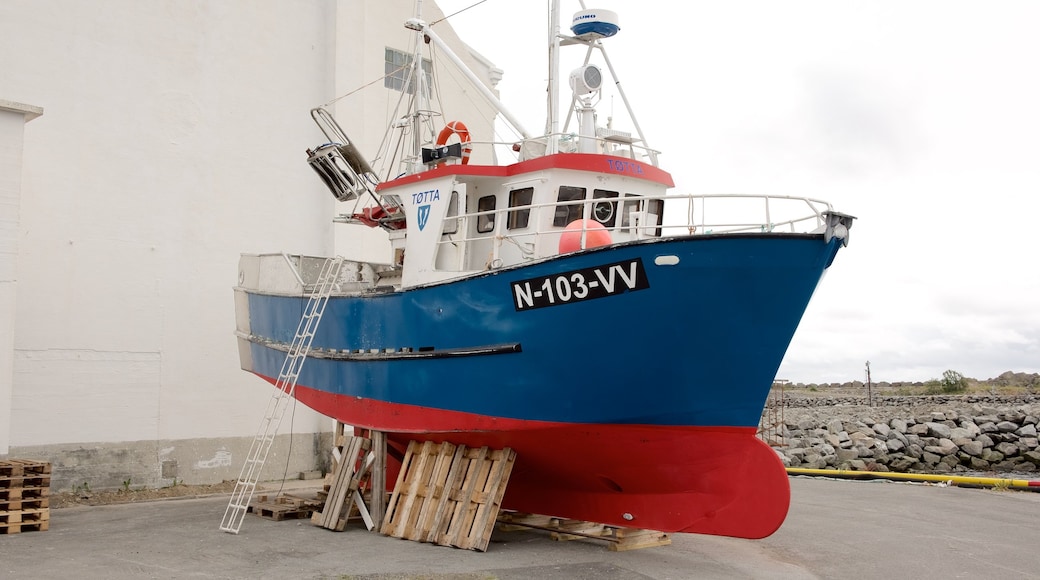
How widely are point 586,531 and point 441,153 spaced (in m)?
4.94

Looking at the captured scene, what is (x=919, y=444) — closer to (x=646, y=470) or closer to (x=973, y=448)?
(x=973, y=448)

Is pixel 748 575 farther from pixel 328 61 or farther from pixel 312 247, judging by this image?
pixel 328 61

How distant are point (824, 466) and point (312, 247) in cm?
1145

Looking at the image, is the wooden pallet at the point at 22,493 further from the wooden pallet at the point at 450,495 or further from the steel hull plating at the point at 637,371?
the steel hull plating at the point at 637,371

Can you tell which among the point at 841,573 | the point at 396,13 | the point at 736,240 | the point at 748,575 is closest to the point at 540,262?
the point at 736,240

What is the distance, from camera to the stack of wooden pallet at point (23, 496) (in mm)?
10188

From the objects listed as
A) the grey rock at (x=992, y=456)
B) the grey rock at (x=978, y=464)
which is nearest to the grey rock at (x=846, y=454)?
the grey rock at (x=978, y=464)

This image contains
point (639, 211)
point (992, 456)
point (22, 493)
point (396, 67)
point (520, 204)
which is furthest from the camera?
point (992, 456)

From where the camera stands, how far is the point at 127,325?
14531 mm

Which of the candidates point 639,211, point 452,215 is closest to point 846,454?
point 639,211

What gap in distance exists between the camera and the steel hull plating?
26.5 ft

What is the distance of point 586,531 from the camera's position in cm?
1001

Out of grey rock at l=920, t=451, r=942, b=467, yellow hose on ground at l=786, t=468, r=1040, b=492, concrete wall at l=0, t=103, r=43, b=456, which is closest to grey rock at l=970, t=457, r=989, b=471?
grey rock at l=920, t=451, r=942, b=467

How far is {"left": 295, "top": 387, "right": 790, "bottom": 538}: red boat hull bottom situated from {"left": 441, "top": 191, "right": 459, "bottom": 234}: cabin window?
2310mm
